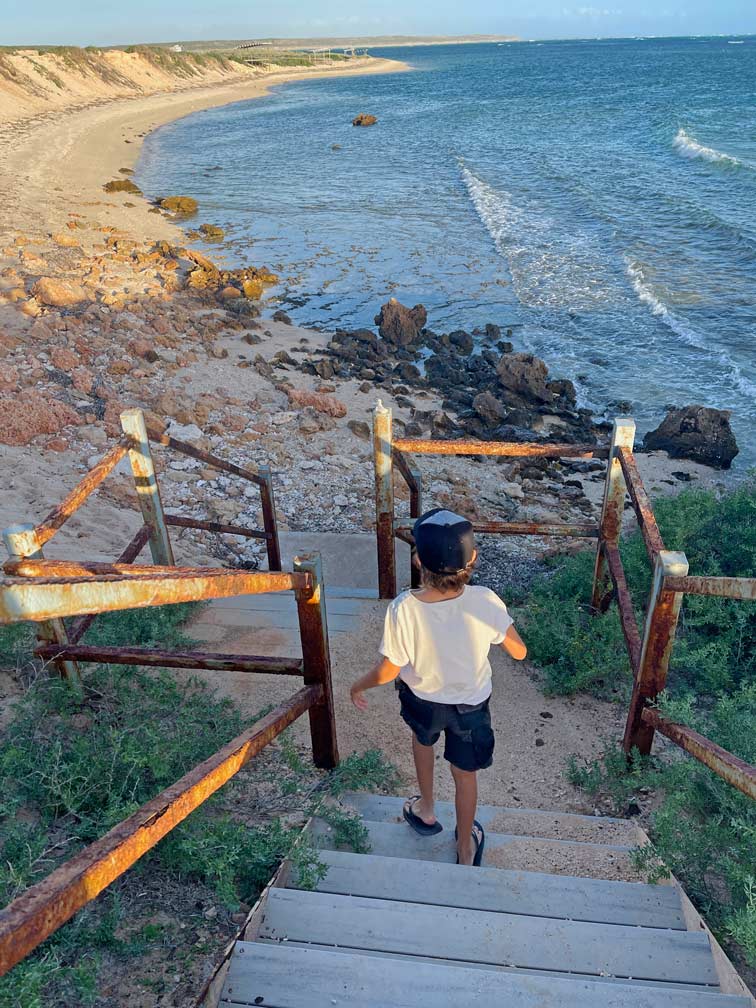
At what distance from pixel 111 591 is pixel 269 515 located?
428 centimetres

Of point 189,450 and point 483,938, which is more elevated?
→ point 189,450

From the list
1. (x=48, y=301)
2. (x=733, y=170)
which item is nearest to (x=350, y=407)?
(x=48, y=301)

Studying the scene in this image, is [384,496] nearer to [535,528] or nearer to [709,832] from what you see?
[535,528]

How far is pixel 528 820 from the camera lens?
334cm

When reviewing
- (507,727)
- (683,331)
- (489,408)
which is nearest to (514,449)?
(507,727)

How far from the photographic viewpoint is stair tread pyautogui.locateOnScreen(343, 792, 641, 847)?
126 inches

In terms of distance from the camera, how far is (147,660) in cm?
308

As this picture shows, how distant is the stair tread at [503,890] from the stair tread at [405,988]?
0.43 meters

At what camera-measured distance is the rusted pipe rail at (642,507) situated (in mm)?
3188

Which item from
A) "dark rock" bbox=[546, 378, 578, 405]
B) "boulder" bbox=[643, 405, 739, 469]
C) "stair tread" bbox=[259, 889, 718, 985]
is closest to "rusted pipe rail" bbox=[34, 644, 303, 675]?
"stair tread" bbox=[259, 889, 718, 985]

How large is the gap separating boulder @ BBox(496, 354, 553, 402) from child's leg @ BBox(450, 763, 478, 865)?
9.53m

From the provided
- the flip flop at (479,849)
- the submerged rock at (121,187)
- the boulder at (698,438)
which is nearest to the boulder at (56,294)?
the boulder at (698,438)

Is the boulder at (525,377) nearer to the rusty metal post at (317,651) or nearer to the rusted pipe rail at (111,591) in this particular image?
the rusty metal post at (317,651)

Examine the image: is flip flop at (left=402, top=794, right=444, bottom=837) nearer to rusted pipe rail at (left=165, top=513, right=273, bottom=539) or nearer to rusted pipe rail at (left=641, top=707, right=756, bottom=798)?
rusted pipe rail at (left=641, top=707, right=756, bottom=798)
